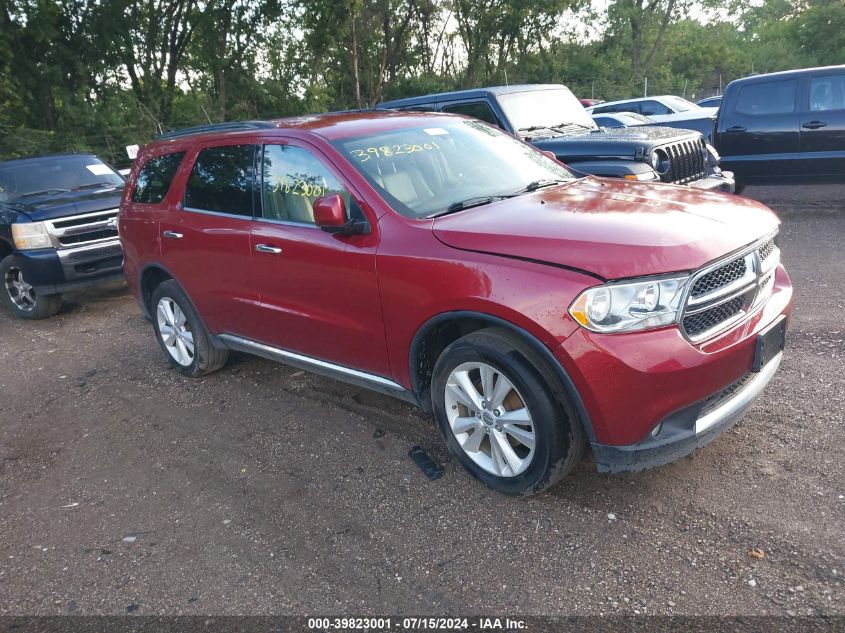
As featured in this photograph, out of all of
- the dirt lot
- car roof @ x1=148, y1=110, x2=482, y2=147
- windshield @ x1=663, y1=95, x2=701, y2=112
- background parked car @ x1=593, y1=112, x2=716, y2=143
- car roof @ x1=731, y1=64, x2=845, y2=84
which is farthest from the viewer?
windshield @ x1=663, y1=95, x2=701, y2=112

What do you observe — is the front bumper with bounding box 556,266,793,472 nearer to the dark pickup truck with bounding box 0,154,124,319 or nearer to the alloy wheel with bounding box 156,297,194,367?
the alloy wheel with bounding box 156,297,194,367

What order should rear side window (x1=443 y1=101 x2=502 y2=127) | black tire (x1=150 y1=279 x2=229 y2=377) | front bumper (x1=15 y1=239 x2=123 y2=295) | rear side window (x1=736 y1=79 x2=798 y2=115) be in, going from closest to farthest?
black tire (x1=150 y1=279 x2=229 y2=377)
front bumper (x1=15 y1=239 x2=123 y2=295)
rear side window (x1=443 y1=101 x2=502 y2=127)
rear side window (x1=736 y1=79 x2=798 y2=115)

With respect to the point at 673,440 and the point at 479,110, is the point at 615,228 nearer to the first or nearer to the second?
the point at 673,440

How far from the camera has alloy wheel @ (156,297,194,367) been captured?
211 inches

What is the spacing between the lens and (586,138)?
7.57m

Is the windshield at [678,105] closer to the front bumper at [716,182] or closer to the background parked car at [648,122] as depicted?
the background parked car at [648,122]

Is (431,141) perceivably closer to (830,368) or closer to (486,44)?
(830,368)

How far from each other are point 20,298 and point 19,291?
80 mm

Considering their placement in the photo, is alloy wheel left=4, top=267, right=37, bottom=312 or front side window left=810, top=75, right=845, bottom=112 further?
front side window left=810, top=75, right=845, bottom=112

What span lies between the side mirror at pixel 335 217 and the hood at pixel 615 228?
0.45 metres

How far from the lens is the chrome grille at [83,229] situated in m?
7.52

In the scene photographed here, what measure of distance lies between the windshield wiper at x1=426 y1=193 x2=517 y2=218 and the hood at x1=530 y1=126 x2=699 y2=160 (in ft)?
12.1

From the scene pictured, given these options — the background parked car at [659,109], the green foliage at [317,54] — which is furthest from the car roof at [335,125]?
the green foliage at [317,54]

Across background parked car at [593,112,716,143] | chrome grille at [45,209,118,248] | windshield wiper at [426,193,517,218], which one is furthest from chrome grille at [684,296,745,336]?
background parked car at [593,112,716,143]
